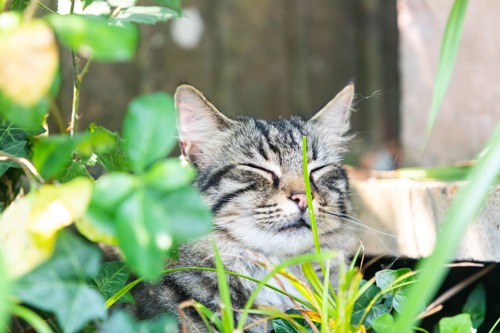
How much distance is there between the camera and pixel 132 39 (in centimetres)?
99

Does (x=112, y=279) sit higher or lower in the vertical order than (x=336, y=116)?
lower

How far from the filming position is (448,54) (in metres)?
1.43

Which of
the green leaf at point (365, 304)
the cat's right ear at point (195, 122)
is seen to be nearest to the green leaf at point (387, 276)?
the green leaf at point (365, 304)

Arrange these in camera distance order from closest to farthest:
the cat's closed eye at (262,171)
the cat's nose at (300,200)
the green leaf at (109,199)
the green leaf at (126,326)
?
1. the green leaf at (109,199)
2. the green leaf at (126,326)
3. the cat's nose at (300,200)
4. the cat's closed eye at (262,171)

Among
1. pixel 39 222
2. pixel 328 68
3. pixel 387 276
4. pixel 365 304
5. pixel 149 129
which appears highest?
pixel 149 129

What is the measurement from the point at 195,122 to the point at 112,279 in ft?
1.99

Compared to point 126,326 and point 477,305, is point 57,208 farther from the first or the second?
point 477,305

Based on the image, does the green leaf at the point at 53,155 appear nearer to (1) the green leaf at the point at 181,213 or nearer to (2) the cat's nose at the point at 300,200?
(1) the green leaf at the point at 181,213

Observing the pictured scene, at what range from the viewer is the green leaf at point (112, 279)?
1.75 meters

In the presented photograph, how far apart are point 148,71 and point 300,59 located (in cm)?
145

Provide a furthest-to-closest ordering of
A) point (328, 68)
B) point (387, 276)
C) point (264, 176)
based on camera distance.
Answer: point (328, 68) → point (264, 176) → point (387, 276)

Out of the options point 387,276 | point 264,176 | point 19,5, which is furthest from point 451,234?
point 19,5

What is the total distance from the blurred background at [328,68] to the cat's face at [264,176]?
722 mm

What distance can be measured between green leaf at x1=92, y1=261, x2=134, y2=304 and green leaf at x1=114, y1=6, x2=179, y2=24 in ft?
2.06
